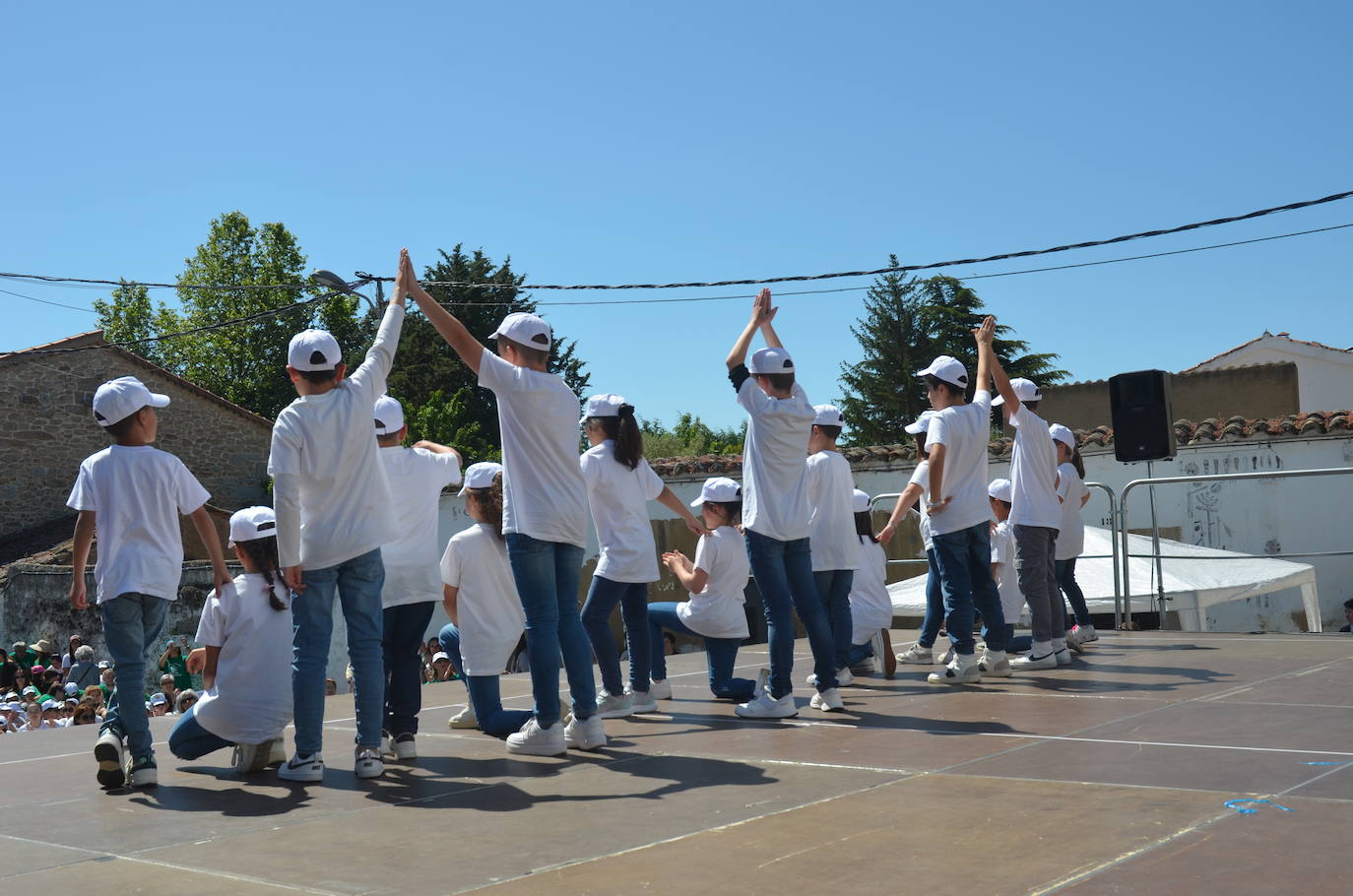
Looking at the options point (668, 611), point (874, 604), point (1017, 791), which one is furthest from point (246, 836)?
point (874, 604)

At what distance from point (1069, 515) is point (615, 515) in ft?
14.6

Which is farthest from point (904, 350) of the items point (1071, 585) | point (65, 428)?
point (1071, 585)

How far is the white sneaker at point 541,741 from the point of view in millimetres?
5820

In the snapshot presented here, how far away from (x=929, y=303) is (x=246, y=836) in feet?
196

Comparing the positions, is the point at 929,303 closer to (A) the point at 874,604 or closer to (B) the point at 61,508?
(B) the point at 61,508

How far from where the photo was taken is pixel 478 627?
6293 mm

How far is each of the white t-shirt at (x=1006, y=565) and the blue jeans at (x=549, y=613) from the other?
5130 mm

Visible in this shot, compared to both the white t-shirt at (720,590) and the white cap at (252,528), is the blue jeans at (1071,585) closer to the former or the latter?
the white t-shirt at (720,590)

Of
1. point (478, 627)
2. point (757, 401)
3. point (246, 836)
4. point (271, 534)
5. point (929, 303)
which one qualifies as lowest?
point (246, 836)

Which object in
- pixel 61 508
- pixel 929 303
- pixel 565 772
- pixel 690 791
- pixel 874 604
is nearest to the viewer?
pixel 690 791

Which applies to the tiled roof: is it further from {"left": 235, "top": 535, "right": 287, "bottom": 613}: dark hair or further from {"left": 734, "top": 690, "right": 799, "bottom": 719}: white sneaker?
{"left": 235, "top": 535, "right": 287, "bottom": 613}: dark hair

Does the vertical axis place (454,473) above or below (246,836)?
above

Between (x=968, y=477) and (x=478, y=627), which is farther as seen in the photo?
(x=968, y=477)

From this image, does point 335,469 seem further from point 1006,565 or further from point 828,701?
point 1006,565
